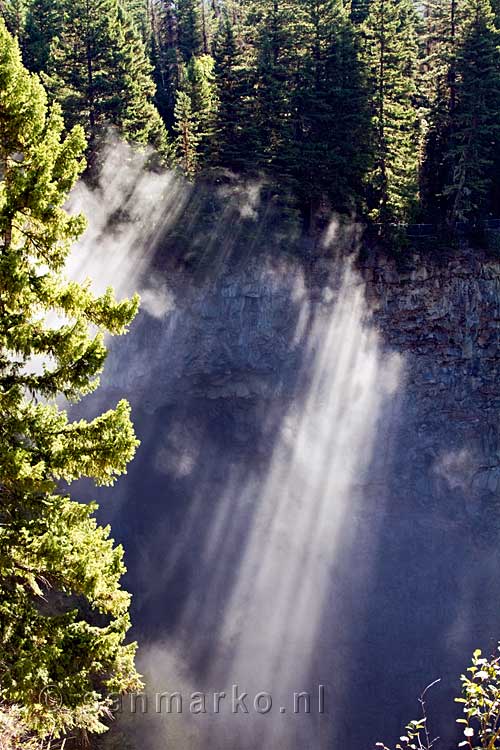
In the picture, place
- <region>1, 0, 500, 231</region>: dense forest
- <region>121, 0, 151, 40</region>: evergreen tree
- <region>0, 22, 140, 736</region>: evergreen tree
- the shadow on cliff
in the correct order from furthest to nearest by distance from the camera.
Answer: <region>121, 0, 151, 40</region>: evergreen tree < <region>1, 0, 500, 231</region>: dense forest < the shadow on cliff < <region>0, 22, 140, 736</region>: evergreen tree

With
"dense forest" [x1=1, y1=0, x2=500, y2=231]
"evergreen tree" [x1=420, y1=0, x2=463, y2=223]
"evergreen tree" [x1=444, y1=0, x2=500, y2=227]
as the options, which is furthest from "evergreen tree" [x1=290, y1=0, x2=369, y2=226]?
"evergreen tree" [x1=444, y1=0, x2=500, y2=227]

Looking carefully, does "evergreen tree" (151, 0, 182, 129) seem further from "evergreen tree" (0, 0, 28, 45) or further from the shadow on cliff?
the shadow on cliff

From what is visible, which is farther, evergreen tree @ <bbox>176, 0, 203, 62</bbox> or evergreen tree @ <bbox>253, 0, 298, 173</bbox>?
evergreen tree @ <bbox>176, 0, 203, 62</bbox>

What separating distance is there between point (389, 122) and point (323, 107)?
287cm

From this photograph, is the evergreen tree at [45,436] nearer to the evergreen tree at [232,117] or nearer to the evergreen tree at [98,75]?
the evergreen tree at [232,117]

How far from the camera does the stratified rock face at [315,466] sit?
23.6 metres

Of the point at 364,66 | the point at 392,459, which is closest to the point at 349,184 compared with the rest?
the point at 364,66

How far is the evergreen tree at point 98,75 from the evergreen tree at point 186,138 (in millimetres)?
918

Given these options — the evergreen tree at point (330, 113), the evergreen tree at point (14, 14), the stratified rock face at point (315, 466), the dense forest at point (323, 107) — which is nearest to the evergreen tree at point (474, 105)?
the dense forest at point (323, 107)

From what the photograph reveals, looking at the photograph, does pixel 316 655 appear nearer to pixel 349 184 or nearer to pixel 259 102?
pixel 349 184

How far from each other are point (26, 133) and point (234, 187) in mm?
21356

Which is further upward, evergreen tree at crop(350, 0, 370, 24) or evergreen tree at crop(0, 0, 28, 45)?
evergreen tree at crop(350, 0, 370, 24)

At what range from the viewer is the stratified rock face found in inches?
928

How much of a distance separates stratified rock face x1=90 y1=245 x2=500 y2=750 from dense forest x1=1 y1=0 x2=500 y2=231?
12.0 feet
